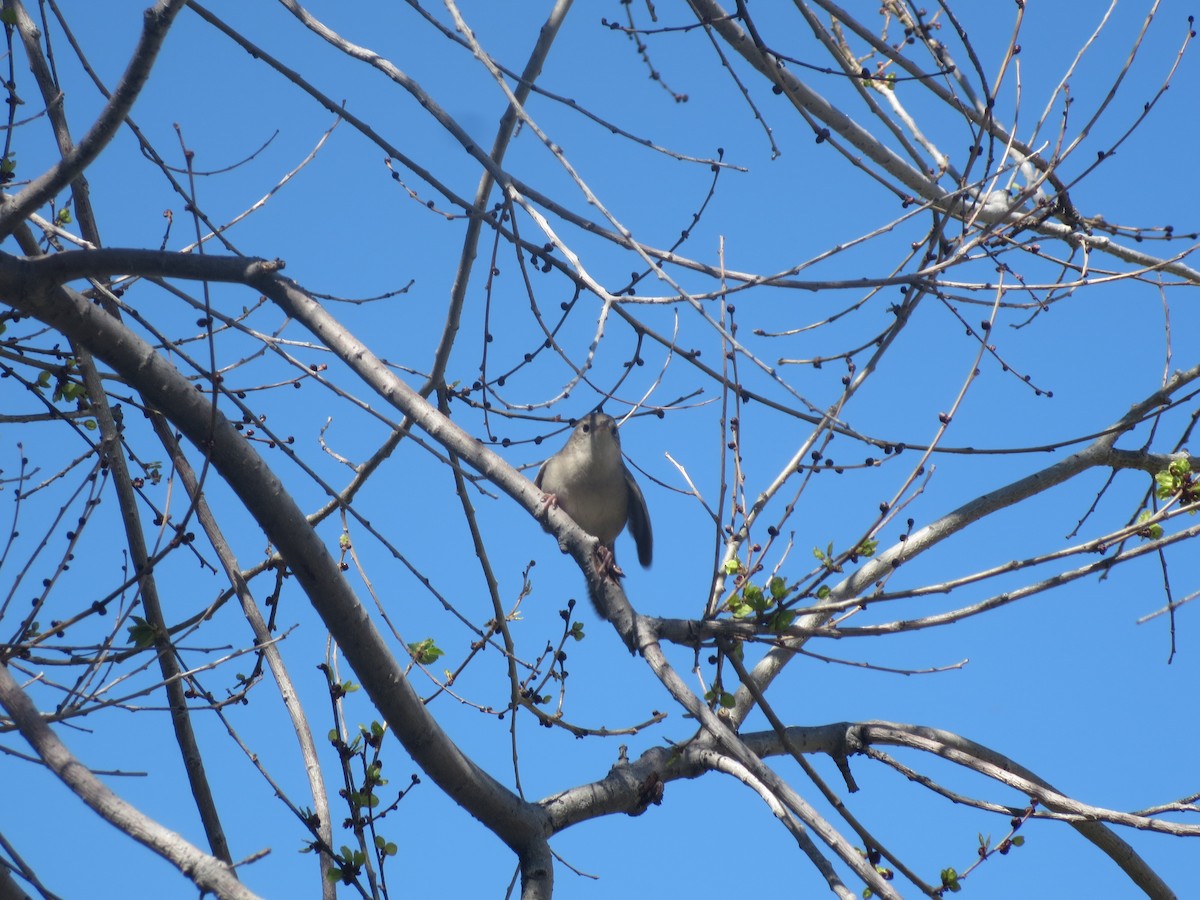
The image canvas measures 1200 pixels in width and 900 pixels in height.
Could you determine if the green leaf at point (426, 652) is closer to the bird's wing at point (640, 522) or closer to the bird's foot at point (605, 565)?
the bird's foot at point (605, 565)

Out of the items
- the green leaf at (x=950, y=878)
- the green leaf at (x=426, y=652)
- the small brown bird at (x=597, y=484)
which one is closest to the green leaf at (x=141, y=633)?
the green leaf at (x=426, y=652)

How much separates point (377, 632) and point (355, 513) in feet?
1.44

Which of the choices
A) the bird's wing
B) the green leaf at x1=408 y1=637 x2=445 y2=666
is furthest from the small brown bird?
the green leaf at x1=408 y1=637 x2=445 y2=666

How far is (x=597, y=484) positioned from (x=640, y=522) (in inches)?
22.9

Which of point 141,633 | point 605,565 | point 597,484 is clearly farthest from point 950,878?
point 597,484

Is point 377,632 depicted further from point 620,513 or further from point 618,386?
point 620,513

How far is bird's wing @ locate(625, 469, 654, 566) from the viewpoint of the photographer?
7582 mm

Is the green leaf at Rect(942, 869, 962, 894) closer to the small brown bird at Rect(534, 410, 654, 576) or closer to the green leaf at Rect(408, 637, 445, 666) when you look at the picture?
the green leaf at Rect(408, 637, 445, 666)

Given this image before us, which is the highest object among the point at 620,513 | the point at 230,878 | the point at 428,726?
the point at 620,513

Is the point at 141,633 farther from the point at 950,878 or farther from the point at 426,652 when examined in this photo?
the point at 950,878

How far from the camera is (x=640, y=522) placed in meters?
7.71

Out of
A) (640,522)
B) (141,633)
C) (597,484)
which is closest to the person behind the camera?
(141,633)

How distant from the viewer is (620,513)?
7547 mm

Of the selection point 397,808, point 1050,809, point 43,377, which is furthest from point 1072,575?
point 43,377
